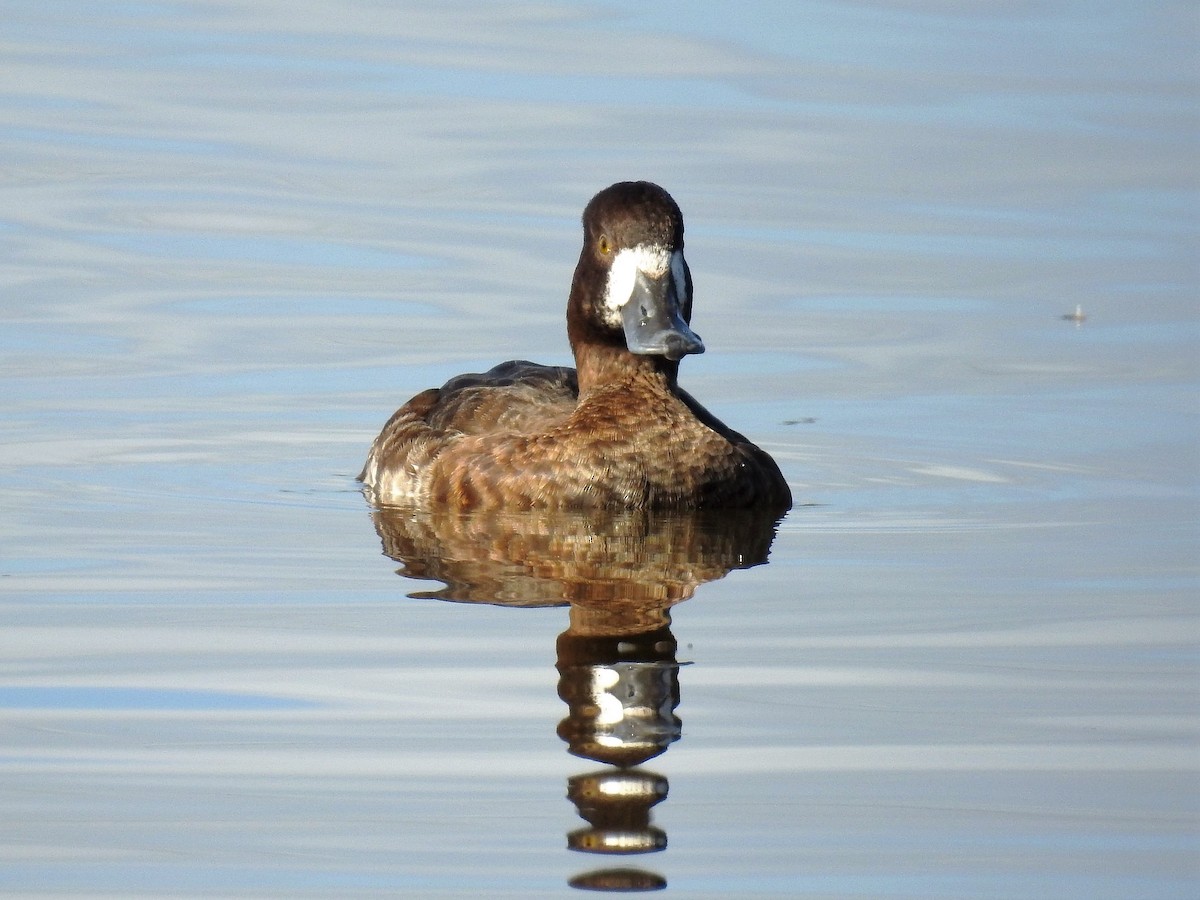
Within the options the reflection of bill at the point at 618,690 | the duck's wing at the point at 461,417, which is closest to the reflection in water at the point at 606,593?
the reflection of bill at the point at 618,690

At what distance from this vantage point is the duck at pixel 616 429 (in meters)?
8.35

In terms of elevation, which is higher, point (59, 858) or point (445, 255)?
point (445, 255)

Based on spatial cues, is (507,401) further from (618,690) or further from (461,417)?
(618,690)

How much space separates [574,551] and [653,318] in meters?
1.15

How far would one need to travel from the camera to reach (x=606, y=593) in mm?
6938

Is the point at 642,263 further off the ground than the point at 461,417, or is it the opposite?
the point at 642,263

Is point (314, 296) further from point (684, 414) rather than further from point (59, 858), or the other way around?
point (59, 858)

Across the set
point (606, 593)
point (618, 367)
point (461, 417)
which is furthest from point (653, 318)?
point (606, 593)

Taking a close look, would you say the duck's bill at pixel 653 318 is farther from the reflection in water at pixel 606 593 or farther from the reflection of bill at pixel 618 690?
the reflection of bill at pixel 618 690

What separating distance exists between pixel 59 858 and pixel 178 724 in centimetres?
89

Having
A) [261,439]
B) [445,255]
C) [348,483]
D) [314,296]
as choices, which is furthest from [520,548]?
[445,255]

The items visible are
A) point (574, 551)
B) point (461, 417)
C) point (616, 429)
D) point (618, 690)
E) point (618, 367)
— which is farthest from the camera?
point (461, 417)

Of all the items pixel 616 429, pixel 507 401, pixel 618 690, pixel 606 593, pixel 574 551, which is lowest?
pixel 618 690

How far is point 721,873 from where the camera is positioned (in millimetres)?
4645
